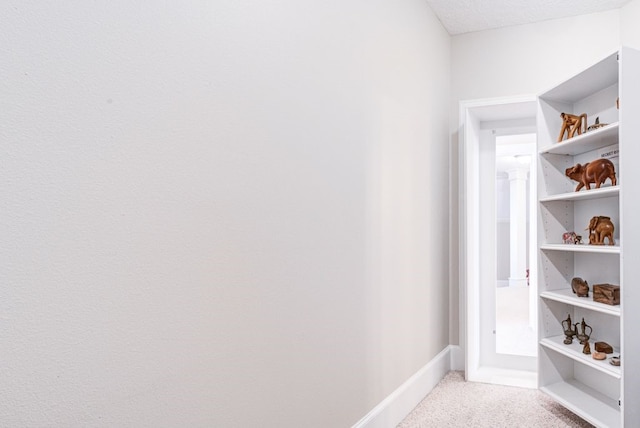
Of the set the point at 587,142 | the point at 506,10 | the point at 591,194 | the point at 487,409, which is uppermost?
the point at 506,10

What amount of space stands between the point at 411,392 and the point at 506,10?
8.65ft

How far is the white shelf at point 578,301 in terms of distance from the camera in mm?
2133

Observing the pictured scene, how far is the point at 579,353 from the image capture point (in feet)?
7.72

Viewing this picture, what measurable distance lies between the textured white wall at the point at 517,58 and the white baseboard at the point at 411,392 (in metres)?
0.17

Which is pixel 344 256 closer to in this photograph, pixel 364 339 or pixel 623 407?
pixel 364 339

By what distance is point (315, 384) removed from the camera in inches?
65.4

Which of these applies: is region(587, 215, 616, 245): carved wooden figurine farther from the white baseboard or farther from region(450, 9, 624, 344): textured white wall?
the white baseboard

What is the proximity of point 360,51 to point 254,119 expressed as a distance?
0.91m

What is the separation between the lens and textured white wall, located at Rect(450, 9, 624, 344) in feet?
10.2

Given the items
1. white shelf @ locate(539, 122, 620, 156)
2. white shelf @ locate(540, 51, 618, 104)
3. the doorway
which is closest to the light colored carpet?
the doorway

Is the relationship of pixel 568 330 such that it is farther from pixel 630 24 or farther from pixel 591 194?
pixel 630 24

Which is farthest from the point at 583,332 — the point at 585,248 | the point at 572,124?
the point at 572,124

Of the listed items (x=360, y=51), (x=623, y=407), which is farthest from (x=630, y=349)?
(x=360, y=51)

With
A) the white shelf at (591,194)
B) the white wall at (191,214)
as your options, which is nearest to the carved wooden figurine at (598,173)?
the white shelf at (591,194)
